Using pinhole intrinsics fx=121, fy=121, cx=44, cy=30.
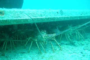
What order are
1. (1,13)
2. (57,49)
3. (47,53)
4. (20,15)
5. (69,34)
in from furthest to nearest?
(69,34) < (57,49) < (47,53) < (20,15) < (1,13)

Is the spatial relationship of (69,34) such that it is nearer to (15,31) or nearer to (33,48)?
(33,48)

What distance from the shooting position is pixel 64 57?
441cm

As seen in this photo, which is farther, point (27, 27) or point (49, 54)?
point (27, 27)

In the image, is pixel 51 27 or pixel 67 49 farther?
pixel 51 27

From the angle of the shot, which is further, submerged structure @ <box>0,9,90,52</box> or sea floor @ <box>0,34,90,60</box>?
sea floor @ <box>0,34,90,60</box>

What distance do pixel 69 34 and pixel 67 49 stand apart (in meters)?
1.48

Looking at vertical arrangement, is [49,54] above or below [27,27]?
below

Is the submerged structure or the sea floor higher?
the submerged structure

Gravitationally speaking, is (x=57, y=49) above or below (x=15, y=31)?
below

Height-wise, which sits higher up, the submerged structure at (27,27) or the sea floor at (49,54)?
the submerged structure at (27,27)

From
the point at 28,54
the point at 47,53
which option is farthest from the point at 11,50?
the point at 47,53

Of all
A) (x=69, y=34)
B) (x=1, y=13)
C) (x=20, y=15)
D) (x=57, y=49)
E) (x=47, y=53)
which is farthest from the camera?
(x=69, y=34)

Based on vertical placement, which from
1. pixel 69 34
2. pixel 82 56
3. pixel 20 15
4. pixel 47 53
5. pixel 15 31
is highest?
pixel 20 15

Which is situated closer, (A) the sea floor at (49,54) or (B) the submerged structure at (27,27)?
(B) the submerged structure at (27,27)
